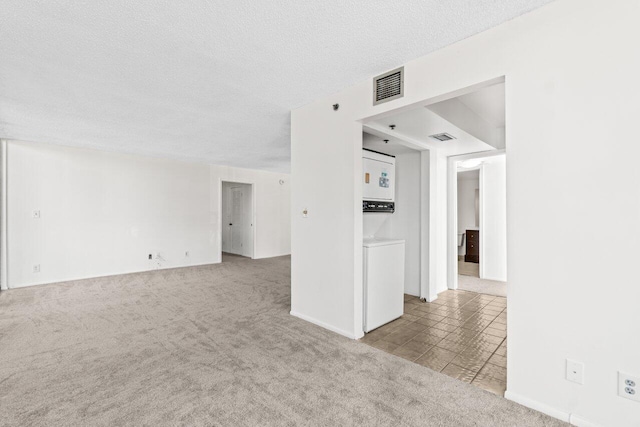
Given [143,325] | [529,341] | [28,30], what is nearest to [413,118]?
[529,341]

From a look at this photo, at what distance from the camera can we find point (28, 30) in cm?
194

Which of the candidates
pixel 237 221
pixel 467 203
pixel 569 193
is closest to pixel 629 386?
pixel 569 193

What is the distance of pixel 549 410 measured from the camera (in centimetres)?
173

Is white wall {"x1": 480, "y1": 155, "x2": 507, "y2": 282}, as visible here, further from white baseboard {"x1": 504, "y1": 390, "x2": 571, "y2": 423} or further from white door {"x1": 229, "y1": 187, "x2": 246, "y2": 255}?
white door {"x1": 229, "y1": 187, "x2": 246, "y2": 255}

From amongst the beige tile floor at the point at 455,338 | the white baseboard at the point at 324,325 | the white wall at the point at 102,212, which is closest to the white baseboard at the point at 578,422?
the beige tile floor at the point at 455,338

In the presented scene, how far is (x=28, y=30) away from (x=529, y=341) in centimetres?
367

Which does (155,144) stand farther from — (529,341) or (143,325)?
(529,341)

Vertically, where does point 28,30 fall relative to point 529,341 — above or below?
above

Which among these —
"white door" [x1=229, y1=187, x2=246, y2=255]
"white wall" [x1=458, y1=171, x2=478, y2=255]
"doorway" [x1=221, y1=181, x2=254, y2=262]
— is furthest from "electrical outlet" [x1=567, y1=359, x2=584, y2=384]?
"white door" [x1=229, y1=187, x2=246, y2=255]

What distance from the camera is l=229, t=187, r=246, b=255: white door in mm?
8389

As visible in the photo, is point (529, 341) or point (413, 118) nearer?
point (529, 341)

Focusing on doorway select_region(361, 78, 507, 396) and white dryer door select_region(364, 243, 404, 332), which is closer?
doorway select_region(361, 78, 507, 396)

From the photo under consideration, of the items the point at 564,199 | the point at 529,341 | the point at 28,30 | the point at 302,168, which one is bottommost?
the point at 529,341

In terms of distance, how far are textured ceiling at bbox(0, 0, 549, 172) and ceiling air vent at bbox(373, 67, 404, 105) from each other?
73 mm
